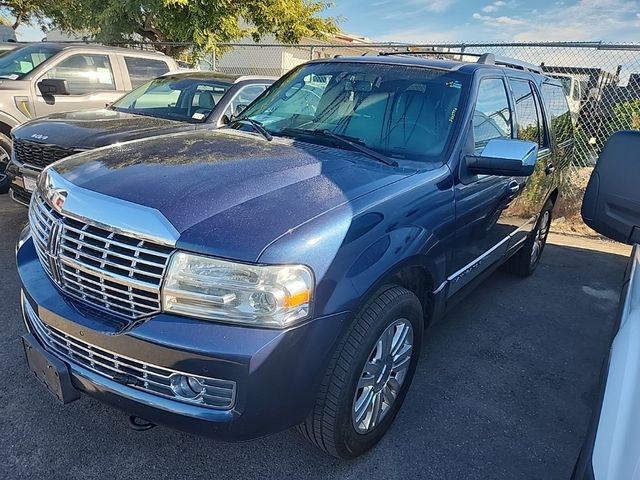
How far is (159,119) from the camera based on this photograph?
5.50 metres

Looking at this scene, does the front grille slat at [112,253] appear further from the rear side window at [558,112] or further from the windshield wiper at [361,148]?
the rear side window at [558,112]

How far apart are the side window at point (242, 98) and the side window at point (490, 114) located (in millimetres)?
2988

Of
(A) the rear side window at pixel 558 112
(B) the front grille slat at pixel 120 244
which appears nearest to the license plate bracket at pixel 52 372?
(B) the front grille slat at pixel 120 244

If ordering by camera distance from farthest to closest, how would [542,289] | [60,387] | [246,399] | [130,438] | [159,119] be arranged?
[159,119] < [542,289] < [130,438] < [60,387] < [246,399]

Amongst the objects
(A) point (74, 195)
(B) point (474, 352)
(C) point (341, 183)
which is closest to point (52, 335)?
(A) point (74, 195)

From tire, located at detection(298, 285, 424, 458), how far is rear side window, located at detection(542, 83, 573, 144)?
3.15 meters

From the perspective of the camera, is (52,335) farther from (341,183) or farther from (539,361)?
(539,361)

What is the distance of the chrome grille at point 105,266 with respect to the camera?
5.98 feet

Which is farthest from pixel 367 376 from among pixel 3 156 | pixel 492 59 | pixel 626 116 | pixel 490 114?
pixel 626 116

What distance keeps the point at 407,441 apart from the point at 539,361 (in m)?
1.47

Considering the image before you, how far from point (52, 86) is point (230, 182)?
201 inches

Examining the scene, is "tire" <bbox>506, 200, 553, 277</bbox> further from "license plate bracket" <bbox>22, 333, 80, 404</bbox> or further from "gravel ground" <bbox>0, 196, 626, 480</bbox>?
"license plate bracket" <bbox>22, 333, 80, 404</bbox>

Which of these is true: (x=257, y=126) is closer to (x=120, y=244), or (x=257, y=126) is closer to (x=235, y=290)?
(x=120, y=244)

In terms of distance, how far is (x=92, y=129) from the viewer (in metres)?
4.69
